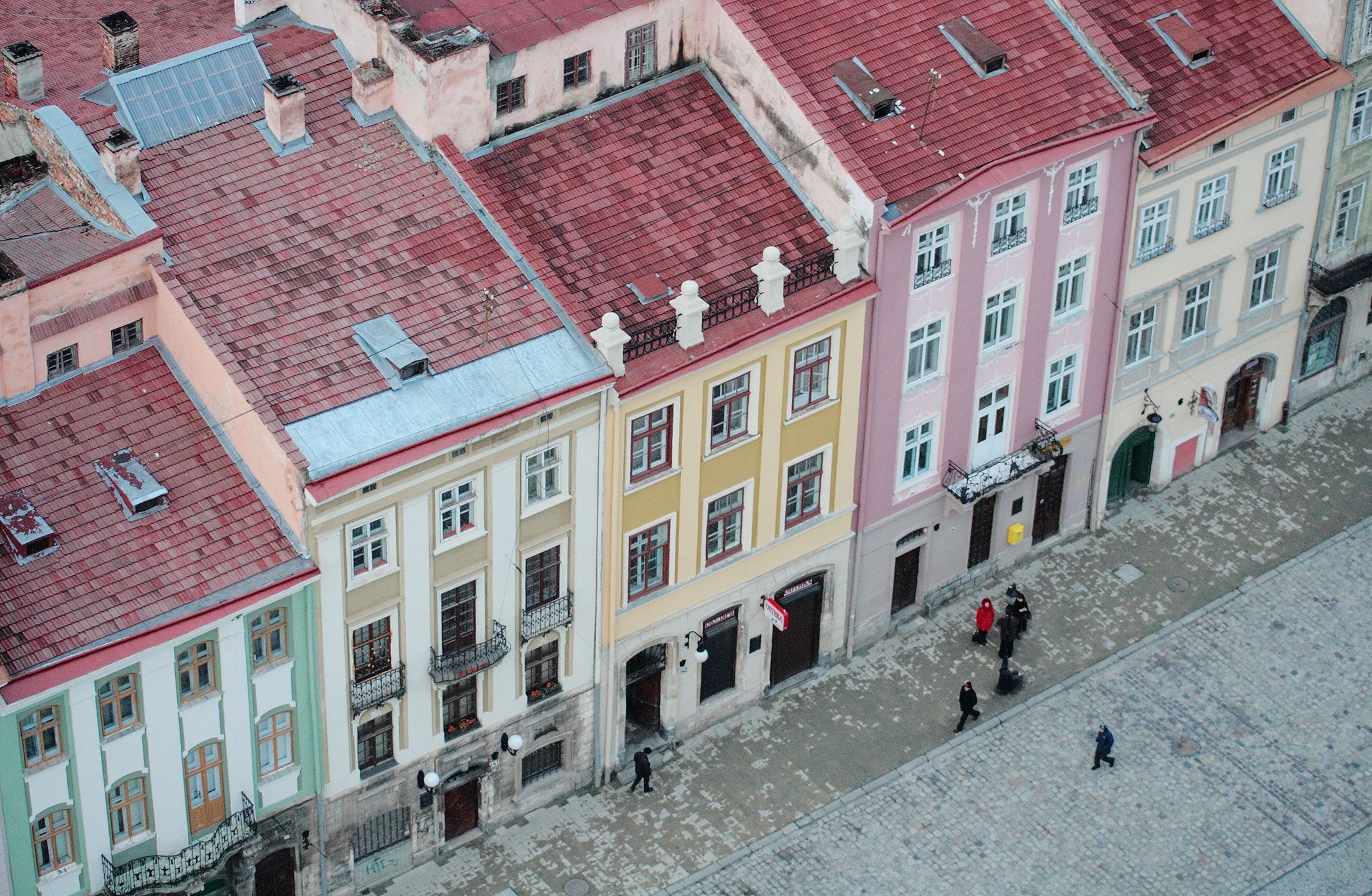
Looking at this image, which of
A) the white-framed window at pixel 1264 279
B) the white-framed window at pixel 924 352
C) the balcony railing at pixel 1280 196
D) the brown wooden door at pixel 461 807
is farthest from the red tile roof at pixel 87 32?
the white-framed window at pixel 1264 279

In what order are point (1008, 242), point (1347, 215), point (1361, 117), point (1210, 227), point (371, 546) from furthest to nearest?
point (1347, 215) → point (1361, 117) → point (1210, 227) → point (1008, 242) → point (371, 546)

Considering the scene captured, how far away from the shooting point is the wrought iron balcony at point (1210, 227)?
71938mm

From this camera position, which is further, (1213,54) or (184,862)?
(1213,54)

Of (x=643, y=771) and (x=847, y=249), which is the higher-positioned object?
(x=847, y=249)

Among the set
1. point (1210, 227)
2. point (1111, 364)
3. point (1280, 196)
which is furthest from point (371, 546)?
point (1280, 196)

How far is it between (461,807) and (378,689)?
5.66m

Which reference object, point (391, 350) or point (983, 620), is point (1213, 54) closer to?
point (983, 620)

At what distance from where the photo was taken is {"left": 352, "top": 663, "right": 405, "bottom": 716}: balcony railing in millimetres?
60062

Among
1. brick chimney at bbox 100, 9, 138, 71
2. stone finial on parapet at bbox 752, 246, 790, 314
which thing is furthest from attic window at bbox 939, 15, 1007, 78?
brick chimney at bbox 100, 9, 138, 71

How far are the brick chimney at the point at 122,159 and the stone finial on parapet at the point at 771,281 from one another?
48.8 feet

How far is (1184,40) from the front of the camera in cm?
7012

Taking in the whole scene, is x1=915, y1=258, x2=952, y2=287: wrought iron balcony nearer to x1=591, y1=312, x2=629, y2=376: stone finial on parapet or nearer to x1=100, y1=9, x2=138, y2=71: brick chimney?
x1=591, y1=312, x2=629, y2=376: stone finial on parapet

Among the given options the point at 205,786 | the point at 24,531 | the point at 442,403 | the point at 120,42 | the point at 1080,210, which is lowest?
the point at 205,786

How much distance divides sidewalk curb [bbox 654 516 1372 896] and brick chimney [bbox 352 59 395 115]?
20.5 m
